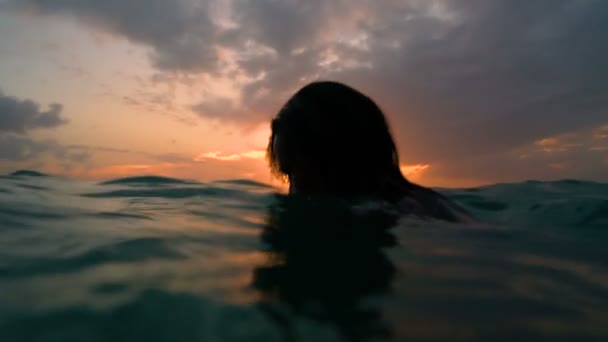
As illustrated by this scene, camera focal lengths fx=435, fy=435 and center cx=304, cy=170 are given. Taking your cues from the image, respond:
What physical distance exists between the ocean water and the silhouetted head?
0.32 m

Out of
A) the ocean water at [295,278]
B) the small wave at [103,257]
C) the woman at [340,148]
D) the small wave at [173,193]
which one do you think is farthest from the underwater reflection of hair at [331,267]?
the small wave at [173,193]

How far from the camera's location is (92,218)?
466cm

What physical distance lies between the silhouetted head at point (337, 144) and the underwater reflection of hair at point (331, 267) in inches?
15.4

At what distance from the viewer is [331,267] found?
271 cm

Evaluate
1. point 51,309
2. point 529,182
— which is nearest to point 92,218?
point 51,309

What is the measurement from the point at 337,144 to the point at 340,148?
0.06m

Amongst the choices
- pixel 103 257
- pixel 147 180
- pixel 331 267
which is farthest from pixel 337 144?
pixel 147 180

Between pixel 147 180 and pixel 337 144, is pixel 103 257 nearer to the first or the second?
pixel 337 144

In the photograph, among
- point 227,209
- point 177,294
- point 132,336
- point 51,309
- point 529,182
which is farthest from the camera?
point 529,182

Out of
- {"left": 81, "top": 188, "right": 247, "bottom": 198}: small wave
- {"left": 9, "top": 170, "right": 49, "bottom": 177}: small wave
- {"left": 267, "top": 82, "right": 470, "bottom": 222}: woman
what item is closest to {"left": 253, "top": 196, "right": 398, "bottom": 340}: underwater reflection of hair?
{"left": 267, "top": 82, "right": 470, "bottom": 222}: woman

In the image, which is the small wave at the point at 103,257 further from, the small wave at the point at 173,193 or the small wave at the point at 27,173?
the small wave at the point at 27,173

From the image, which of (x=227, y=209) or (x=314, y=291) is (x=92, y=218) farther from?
(x=314, y=291)

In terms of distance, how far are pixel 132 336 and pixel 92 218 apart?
327cm

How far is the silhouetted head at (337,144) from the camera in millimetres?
4973
